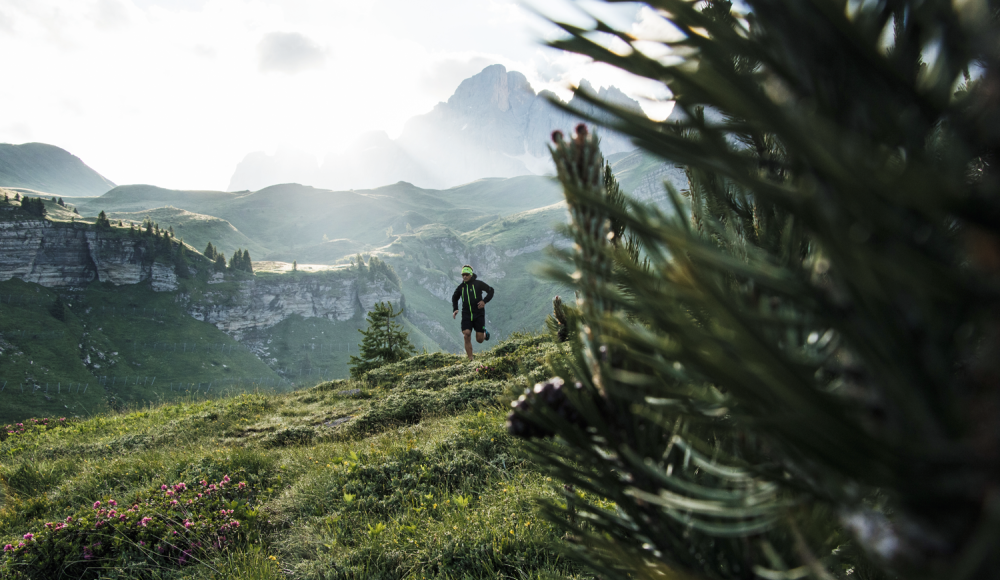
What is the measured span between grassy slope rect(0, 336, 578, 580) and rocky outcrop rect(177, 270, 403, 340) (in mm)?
101305

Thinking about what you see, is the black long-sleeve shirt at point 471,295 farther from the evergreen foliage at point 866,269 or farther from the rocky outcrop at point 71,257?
the rocky outcrop at point 71,257

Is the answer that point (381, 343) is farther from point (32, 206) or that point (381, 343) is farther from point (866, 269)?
point (32, 206)

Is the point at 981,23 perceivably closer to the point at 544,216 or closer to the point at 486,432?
the point at 486,432

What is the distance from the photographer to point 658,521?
0.66 meters

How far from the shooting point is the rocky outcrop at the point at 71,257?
81.8 m

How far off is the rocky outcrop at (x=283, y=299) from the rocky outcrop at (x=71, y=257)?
9384 millimetres

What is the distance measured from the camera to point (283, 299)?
11212 cm

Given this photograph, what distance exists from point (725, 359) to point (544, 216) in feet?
619

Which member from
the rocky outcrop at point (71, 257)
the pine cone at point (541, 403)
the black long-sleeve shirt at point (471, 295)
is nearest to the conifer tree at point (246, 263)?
the rocky outcrop at point (71, 257)

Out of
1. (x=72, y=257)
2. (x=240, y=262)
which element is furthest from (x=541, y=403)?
(x=240, y=262)

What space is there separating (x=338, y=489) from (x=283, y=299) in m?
119

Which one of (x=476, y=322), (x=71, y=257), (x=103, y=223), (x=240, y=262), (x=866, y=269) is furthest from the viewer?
(x=240, y=262)

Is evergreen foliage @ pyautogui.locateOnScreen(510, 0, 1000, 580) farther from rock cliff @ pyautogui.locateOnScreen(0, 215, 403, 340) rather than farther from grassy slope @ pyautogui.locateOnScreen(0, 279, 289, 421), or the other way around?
rock cliff @ pyautogui.locateOnScreen(0, 215, 403, 340)

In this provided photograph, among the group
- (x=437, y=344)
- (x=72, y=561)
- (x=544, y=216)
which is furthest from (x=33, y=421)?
(x=544, y=216)
